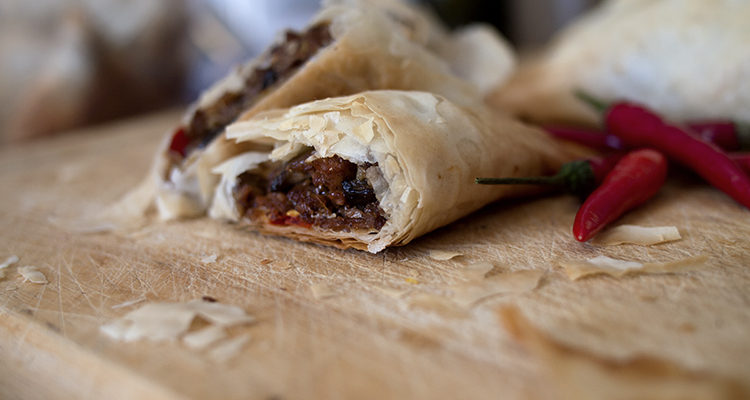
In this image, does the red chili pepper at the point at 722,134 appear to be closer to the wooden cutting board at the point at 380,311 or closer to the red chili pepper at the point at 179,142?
the wooden cutting board at the point at 380,311

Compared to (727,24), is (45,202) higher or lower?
lower

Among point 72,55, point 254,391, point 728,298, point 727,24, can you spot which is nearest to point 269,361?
point 254,391

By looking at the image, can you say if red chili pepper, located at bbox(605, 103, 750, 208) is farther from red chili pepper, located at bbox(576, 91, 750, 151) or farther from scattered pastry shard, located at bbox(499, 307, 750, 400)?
scattered pastry shard, located at bbox(499, 307, 750, 400)

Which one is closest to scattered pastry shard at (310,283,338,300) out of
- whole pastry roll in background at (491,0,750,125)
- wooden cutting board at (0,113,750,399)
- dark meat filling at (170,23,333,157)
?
wooden cutting board at (0,113,750,399)

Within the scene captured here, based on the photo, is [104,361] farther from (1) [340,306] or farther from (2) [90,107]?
(2) [90,107]

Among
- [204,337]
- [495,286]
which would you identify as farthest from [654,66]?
[204,337]

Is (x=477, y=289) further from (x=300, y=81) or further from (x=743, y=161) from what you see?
(x=743, y=161)
